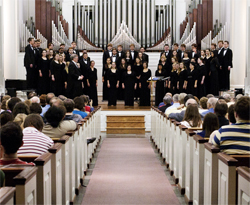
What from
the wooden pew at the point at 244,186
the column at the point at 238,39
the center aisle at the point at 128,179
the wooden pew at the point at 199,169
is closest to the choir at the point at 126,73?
the column at the point at 238,39

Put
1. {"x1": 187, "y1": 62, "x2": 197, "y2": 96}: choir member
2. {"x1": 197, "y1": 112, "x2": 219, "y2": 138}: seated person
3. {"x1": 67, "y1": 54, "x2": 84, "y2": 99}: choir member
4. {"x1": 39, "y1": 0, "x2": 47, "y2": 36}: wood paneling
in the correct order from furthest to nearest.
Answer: {"x1": 39, "y1": 0, "x2": 47, "y2": 36}: wood paneling → {"x1": 187, "y1": 62, "x2": 197, "y2": 96}: choir member → {"x1": 67, "y1": 54, "x2": 84, "y2": 99}: choir member → {"x1": 197, "y1": 112, "x2": 219, "y2": 138}: seated person

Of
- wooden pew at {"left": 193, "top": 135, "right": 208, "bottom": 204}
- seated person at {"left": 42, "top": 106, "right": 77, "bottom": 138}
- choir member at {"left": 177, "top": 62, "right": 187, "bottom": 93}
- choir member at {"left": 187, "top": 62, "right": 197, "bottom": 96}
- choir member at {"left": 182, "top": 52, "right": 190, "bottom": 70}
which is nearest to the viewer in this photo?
wooden pew at {"left": 193, "top": 135, "right": 208, "bottom": 204}

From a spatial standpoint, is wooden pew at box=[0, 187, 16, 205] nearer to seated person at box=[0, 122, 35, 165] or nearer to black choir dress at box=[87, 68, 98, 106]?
seated person at box=[0, 122, 35, 165]

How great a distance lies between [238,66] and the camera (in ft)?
41.9

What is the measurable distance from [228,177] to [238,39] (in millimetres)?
10687

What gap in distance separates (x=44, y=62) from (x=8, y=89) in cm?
174

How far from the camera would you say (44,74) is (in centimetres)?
1202

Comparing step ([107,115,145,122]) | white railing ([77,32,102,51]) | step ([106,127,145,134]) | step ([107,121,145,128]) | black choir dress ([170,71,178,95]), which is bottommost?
step ([106,127,145,134])

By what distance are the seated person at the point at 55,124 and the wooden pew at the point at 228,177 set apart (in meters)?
1.89

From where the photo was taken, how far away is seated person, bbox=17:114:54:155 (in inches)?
127

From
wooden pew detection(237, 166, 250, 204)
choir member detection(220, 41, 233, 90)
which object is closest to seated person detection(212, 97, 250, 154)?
wooden pew detection(237, 166, 250, 204)

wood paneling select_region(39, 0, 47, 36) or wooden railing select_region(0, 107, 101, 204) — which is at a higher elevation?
wood paneling select_region(39, 0, 47, 36)

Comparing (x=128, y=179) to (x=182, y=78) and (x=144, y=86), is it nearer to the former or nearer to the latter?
(x=182, y=78)

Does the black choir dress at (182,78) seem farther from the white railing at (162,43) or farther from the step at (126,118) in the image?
the white railing at (162,43)
